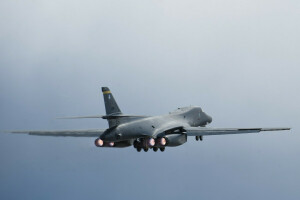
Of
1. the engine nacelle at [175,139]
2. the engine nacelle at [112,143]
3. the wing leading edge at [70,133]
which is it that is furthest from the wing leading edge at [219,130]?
the wing leading edge at [70,133]

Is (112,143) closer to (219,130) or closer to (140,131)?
(140,131)

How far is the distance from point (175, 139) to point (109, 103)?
653cm

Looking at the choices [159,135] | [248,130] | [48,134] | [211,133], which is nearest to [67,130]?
[48,134]

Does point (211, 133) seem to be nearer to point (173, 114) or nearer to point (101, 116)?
point (173, 114)

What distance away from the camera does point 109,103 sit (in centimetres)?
4306

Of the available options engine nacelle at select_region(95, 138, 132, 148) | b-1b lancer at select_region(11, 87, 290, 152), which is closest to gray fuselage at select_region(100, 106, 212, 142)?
b-1b lancer at select_region(11, 87, 290, 152)

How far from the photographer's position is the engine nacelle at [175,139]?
4506 centimetres

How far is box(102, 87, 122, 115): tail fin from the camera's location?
141 ft

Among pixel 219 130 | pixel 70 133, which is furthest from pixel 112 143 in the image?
pixel 219 130

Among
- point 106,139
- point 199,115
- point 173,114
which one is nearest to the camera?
point 106,139

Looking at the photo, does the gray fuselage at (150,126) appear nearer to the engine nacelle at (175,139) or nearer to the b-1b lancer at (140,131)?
the b-1b lancer at (140,131)

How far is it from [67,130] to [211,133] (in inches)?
463

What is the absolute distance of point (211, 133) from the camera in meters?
45.3

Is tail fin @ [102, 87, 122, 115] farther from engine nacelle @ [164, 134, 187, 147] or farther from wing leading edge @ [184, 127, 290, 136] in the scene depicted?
wing leading edge @ [184, 127, 290, 136]
